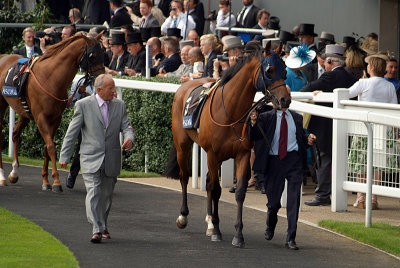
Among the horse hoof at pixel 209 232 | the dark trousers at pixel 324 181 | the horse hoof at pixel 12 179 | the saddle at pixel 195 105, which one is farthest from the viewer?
the horse hoof at pixel 12 179

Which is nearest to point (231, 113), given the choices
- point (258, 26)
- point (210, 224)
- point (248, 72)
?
point (248, 72)

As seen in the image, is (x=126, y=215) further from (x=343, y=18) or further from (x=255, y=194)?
(x=343, y=18)

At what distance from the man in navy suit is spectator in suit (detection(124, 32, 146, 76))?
726cm

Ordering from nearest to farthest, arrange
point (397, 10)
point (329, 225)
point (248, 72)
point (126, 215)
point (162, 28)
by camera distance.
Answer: point (248, 72) → point (329, 225) → point (126, 215) → point (397, 10) → point (162, 28)

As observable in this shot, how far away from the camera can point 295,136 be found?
9.54 m

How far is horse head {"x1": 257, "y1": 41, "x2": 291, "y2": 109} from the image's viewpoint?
9.05m

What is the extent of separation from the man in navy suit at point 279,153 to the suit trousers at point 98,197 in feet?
4.83

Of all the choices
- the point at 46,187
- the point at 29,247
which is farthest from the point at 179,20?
the point at 29,247

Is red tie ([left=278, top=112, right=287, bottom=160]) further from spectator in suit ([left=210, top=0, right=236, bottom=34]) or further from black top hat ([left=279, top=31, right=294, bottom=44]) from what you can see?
spectator in suit ([left=210, top=0, right=236, bottom=34])

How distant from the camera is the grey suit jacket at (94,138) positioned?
9523 mm

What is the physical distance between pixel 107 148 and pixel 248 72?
5.14ft

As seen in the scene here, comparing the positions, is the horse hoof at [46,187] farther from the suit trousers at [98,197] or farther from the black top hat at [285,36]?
the black top hat at [285,36]

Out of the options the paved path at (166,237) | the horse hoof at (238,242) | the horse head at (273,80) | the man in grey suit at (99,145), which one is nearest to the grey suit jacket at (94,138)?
the man in grey suit at (99,145)

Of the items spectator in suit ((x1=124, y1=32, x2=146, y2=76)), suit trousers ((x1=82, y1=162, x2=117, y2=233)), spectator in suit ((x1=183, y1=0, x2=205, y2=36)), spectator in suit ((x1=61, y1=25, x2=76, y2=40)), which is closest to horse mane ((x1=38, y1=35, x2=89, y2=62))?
spectator in suit ((x1=124, y1=32, x2=146, y2=76))
